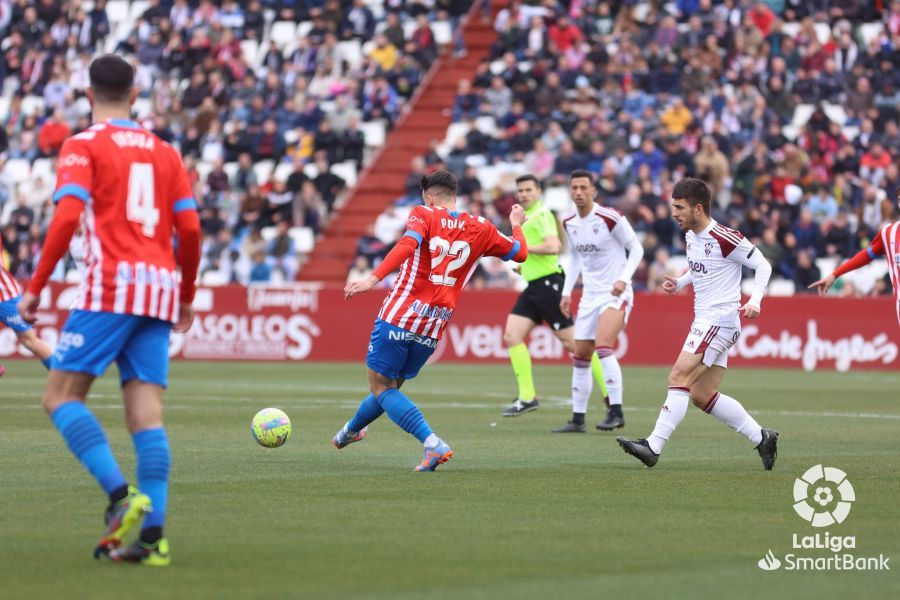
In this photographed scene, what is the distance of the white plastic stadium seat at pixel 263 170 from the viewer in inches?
1291

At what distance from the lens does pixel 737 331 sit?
1188 cm

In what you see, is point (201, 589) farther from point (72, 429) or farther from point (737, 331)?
point (737, 331)

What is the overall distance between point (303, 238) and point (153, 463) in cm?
2421

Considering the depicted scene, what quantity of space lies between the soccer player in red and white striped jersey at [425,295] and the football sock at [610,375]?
4.47m

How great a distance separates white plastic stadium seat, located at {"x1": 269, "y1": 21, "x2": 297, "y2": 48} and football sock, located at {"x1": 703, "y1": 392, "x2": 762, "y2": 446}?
85.9 ft

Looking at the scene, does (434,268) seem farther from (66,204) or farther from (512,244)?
(66,204)

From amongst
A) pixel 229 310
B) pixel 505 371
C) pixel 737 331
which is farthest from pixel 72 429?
pixel 229 310

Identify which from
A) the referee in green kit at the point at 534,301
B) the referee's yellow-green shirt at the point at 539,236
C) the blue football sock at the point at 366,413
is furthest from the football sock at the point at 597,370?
the blue football sock at the point at 366,413

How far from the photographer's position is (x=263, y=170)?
33031 mm

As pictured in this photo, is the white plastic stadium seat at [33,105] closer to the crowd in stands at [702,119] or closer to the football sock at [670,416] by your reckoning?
the crowd in stands at [702,119]

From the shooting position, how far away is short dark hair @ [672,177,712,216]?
1159 cm

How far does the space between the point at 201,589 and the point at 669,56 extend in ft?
88.8

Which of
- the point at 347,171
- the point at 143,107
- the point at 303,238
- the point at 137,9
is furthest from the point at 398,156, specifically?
the point at 137,9

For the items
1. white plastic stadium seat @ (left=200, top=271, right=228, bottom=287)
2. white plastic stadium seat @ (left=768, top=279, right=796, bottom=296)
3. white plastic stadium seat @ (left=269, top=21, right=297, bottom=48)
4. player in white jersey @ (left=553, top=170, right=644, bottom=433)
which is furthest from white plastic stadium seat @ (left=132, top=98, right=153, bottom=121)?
player in white jersey @ (left=553, top=170, right=644, bottom=433)
